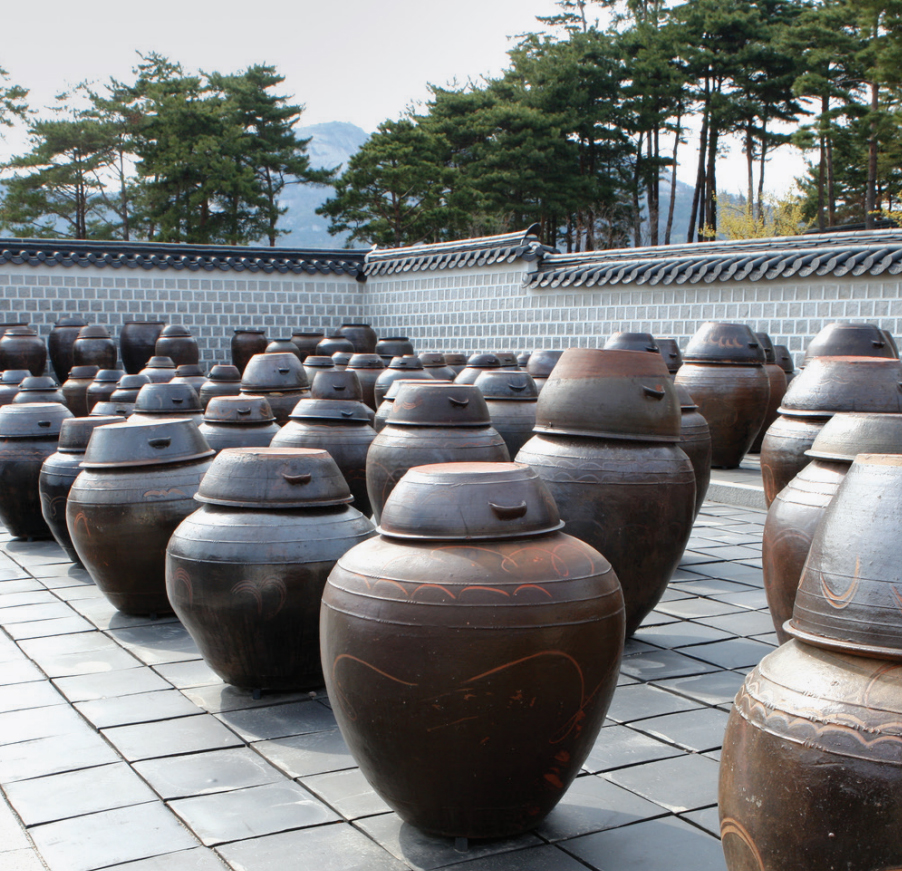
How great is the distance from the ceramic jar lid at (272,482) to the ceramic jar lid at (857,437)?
6.35 ft

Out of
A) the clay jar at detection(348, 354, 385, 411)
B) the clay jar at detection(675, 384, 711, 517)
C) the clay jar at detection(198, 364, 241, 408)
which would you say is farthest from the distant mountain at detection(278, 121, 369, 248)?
the clay jar at detection(675, 384, 711, 517)

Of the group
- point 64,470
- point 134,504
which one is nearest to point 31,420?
point 64,470

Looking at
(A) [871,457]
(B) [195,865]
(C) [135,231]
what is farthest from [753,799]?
(C) [135,231]

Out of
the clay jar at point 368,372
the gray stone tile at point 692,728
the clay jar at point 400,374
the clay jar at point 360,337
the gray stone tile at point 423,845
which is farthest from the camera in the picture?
the clay jar at point 360,337

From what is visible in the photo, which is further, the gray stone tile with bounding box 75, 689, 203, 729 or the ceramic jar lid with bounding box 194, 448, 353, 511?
the ceramic jar lid with bounding box 194, 448, 353, 511

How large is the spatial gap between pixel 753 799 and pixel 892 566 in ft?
1.86

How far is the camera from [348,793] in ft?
10.9

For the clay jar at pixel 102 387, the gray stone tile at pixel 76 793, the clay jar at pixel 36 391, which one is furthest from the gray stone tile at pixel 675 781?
the clay jar at pixel 102 387

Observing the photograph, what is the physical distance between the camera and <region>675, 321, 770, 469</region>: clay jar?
928 cm

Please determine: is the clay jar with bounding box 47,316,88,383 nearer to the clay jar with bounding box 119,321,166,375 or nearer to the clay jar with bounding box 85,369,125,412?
the clay jar with bounding box 119,321,166,375

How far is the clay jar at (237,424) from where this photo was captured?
6.88m

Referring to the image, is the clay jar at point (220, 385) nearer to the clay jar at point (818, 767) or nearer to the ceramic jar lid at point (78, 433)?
the ceramic jar lid at point (78, 433)

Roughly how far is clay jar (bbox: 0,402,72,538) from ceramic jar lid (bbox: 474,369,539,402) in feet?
9.91

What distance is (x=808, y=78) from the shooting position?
2477cm
